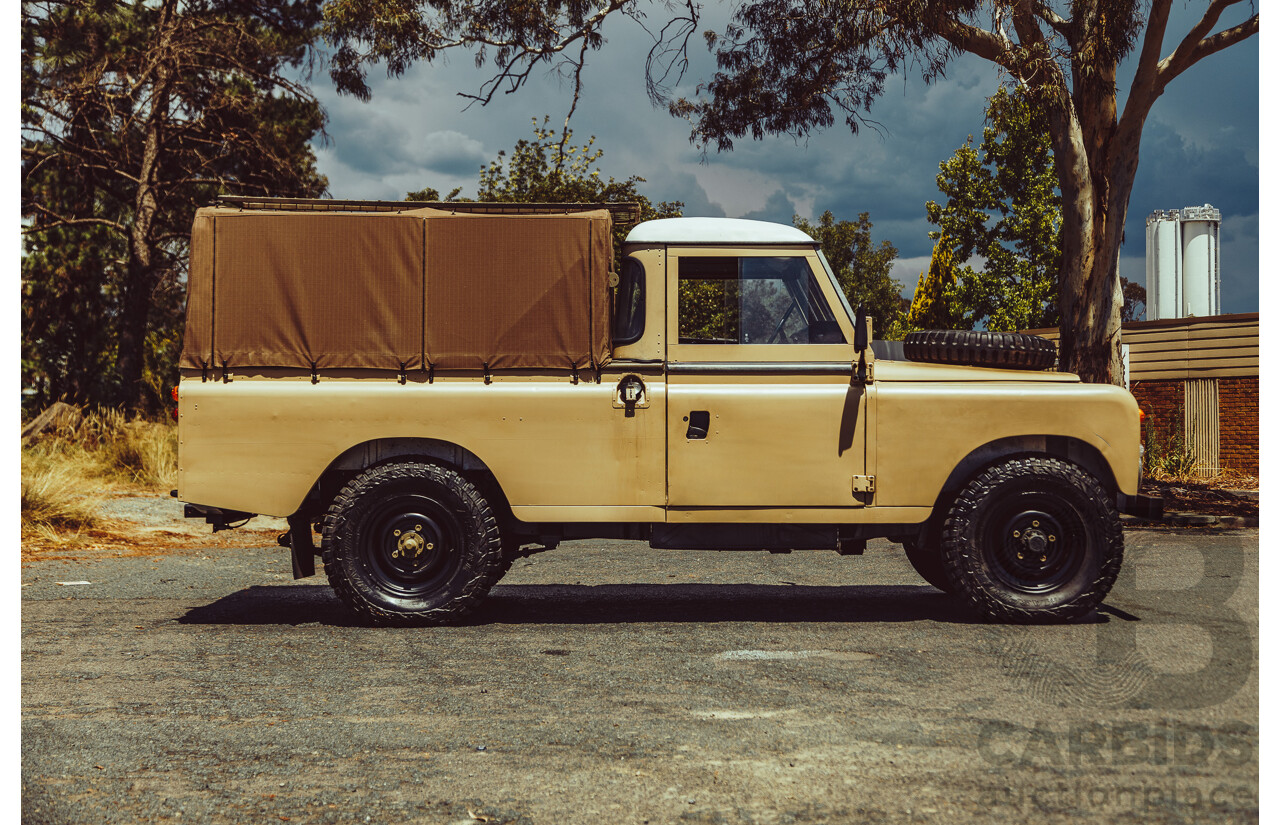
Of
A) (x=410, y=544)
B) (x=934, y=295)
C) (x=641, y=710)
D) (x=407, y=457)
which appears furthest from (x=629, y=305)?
(x=934, y=295)

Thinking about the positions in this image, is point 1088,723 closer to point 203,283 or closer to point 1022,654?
point 1022,654

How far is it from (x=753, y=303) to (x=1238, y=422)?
17.1 m

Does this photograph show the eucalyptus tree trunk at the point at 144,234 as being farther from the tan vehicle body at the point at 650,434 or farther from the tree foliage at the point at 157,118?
the tan vehicle body at the point at 650,434

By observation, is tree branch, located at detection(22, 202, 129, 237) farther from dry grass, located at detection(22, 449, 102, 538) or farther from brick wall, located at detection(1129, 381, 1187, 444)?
brick wall, located at detection(1129, 381, 1187, 444)

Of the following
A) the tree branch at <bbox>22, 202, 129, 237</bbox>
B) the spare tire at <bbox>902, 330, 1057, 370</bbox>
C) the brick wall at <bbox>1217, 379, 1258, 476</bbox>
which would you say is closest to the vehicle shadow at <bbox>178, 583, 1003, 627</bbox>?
the spare tire at <bbox>902, 330, 1057, 370</bbox>

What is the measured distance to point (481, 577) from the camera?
21.0ft

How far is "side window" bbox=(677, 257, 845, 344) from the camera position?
6625 millimetres

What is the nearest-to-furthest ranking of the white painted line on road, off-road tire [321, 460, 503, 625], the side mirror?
the white painted line on road
the side mirror
off-road tire [321, 460, 503, 625]

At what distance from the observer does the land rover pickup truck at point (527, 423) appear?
6.41 metres

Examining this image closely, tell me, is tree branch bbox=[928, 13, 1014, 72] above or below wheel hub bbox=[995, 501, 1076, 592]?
above

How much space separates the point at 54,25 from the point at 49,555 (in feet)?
54.0

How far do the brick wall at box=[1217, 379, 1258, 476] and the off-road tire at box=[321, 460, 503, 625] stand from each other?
18.2 meters

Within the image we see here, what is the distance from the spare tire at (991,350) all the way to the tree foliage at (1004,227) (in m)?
29.2

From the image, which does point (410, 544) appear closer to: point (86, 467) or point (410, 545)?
point (410, 545)
